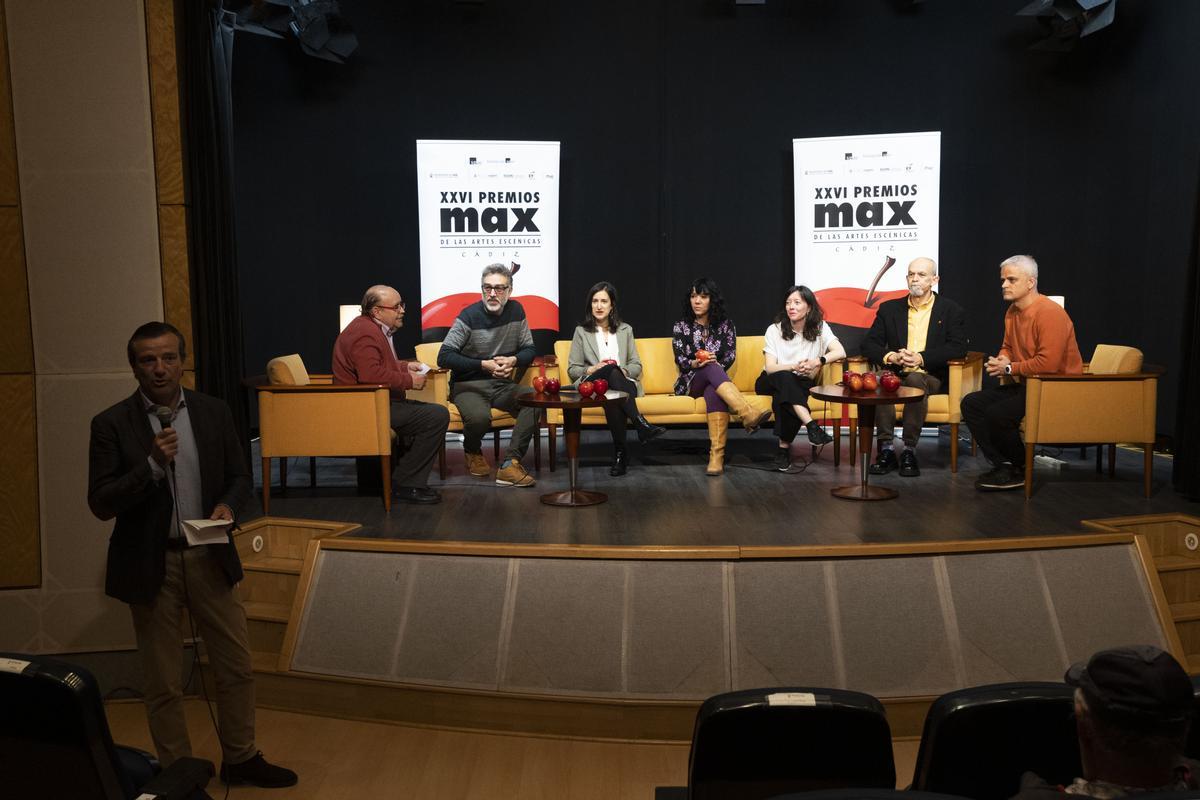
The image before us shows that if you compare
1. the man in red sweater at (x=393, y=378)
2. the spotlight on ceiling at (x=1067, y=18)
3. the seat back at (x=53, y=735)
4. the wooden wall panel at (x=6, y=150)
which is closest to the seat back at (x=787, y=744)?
the seat back at (x=53, y=735)

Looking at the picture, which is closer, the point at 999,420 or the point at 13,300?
the point at 13,300

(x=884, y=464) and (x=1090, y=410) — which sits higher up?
(x=1090, y=410)

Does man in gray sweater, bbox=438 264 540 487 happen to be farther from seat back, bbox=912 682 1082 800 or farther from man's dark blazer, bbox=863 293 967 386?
seat back, bbox=912 682 1082 800

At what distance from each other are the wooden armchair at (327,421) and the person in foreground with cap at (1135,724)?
4.11m

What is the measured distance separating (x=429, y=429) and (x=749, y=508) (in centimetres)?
170

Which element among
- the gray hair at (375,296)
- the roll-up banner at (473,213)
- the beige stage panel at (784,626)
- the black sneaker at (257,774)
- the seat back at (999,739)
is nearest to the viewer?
the seat back at (999,739)

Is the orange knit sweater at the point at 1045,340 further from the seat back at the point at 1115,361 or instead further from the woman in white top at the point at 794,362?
the woman in white top at the point at 794,362

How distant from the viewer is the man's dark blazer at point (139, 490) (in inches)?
117

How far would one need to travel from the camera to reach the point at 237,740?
3.38 m

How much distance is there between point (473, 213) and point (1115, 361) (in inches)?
166

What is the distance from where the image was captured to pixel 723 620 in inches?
155

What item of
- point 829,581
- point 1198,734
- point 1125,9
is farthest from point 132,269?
point 1125,9

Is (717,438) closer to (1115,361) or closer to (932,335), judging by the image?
(932,335)

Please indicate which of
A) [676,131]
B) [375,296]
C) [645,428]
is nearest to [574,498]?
[645,428]
